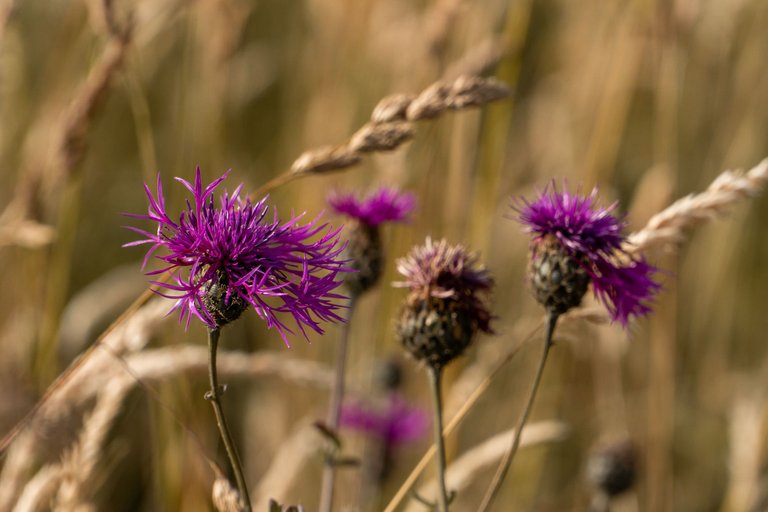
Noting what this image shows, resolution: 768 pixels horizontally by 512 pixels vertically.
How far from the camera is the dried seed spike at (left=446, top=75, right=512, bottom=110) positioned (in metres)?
1.19

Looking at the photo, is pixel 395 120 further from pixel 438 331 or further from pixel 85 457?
pixel 85 457

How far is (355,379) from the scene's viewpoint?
2385 mm

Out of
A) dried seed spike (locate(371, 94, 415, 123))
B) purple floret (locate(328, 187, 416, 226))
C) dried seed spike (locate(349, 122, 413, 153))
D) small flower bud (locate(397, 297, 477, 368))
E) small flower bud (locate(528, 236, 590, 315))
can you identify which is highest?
dried seed spike (locate(371, 94, 415, 123))

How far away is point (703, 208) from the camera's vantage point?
44.4 inches

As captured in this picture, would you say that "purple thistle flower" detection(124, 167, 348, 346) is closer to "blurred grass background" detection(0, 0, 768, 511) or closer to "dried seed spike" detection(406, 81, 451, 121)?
"dried seed spike" detection(406, 81, 451, 121)

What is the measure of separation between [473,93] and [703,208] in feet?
1.14

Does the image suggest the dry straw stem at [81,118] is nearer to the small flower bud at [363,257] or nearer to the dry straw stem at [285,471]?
the small flower bud at [363,257]

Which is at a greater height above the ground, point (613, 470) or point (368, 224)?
point (368, 224)

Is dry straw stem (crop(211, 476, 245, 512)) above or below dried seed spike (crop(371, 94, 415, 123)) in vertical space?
below

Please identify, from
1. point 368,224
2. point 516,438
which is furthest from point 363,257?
point 516,438

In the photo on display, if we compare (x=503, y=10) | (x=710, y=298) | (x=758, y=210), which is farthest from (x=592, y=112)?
(x=758, y=210)

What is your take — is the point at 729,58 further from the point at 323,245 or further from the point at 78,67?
the point at 323,245

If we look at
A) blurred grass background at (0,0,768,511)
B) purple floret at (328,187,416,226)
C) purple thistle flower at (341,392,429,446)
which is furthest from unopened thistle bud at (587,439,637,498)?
purple floret at (328,187,416,226)

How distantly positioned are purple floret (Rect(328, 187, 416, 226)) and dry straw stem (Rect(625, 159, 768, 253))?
43cm
